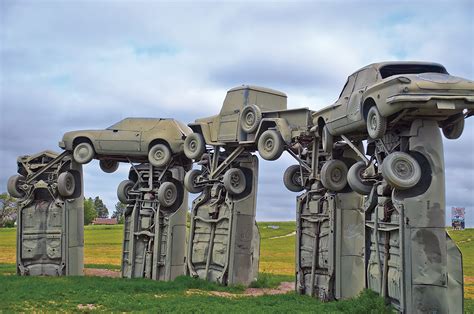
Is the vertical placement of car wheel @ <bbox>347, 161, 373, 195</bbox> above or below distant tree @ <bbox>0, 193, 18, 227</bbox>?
above

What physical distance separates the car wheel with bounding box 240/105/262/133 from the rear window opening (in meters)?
7.77

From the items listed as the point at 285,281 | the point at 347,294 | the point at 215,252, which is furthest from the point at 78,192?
the point at 347,294

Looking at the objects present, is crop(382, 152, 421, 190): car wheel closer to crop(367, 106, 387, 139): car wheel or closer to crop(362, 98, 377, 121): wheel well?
crop(367, 106, 387, 139): car wheel

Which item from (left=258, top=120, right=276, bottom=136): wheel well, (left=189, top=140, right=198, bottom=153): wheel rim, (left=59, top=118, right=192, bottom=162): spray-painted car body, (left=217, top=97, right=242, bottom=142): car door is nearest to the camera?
(left=258, top=120, right=276, bottom=136): wheel well

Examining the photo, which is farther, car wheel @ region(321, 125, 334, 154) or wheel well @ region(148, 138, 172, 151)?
wheel well @ region(148, 138, 172, 151)

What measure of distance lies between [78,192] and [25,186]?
265cm

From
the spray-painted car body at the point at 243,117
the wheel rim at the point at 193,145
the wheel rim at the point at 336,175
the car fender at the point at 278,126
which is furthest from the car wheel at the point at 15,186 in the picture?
the wheel rim at the point at 336,175

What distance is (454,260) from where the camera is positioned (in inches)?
599

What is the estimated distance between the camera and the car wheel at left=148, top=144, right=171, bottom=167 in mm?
27672

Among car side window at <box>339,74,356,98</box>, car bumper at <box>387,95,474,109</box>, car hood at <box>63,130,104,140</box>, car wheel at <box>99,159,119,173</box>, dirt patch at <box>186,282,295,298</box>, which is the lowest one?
dirt patch at <box>186,282,295,298</box>

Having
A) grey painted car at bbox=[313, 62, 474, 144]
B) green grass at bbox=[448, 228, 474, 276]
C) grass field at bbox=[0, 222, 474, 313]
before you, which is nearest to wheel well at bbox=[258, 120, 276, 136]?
grey painted car at bbox=[313, 62, 474, 144]

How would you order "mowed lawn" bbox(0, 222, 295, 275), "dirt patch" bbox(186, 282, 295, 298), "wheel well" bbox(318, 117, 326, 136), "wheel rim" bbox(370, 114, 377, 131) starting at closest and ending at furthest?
1. "wheel rim" bbox(370, 114, 377, 131)
2. "wheel well" bbox(318, 117, 326, 136)
3. "dirt patch" bbox(186, 282, 295, 298)
4. "mowed lawn" bbox(0, 222, 295, 275)

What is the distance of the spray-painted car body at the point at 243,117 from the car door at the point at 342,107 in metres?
3.82

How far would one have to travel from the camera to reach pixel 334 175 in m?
20.3
